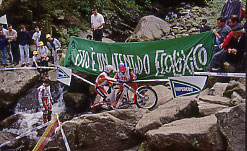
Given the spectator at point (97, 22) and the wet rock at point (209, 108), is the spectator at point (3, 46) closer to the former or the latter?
the spectator at point (97, 22)

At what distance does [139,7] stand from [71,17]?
559cm

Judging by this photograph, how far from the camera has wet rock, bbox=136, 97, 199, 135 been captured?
6727 millimetres

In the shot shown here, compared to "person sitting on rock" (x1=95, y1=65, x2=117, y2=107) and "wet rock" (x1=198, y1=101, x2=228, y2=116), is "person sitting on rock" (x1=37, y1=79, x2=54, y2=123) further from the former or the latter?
"wet rock" (x1=198, y1=101, x2=228, y2=116)

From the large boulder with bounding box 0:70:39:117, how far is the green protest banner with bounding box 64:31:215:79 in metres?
2.56

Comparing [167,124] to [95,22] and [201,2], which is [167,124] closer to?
[95,22]

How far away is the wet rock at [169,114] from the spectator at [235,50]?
1.71 meters

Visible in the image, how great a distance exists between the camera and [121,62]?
9.88 meters

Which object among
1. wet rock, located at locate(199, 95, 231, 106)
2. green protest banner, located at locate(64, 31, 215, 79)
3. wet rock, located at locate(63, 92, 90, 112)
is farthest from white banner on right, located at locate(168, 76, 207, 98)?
wet rock, located at locate(63, 92, 90, 112)

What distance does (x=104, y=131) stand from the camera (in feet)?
24.2

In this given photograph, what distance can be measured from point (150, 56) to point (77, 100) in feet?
13.4

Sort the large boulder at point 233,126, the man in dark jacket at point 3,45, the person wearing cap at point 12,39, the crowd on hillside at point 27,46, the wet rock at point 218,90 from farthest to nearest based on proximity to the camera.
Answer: the person wearing cap at point 12,39 → the man in dark jacket at point 3,45 → the crowd on hillside at point 27,46 → the wet rock at point 218,90 → the large boulder at point 233,126

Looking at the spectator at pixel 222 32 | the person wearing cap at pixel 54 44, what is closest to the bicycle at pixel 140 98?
the spectator at pixel 222 32

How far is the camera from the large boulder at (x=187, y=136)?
18.2 ft

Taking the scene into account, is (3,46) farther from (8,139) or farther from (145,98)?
(145,98)
